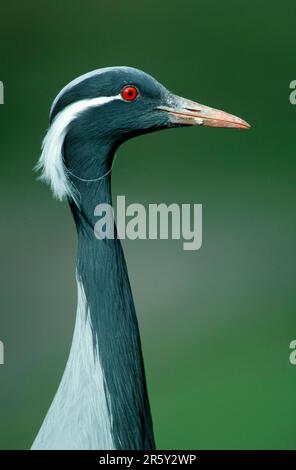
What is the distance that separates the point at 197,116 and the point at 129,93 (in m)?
0.15

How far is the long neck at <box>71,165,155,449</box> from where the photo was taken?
1446 millimetres

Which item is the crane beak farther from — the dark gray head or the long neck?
→ the long neck

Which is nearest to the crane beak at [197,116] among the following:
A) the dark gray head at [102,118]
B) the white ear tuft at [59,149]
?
the dark gray head at [102,118]

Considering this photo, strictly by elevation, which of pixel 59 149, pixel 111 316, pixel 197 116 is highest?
pixel 197 116

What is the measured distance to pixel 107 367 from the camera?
1448 millimetres

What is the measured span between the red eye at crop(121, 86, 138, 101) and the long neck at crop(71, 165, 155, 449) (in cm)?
16

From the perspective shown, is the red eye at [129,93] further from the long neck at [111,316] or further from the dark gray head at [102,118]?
the long neck at [111,316]

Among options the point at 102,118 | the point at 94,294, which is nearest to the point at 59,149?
the point at 102,118

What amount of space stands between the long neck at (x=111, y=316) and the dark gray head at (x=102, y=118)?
0.15 feet

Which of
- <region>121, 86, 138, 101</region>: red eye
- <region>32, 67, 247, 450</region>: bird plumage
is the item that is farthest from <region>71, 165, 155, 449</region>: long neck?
<region>121, 86, 138, 101</region>: red eye

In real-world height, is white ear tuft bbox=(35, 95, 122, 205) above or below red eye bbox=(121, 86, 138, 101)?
below

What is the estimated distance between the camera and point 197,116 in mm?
1546

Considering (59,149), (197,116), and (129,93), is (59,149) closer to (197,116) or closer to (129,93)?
(129,93)
